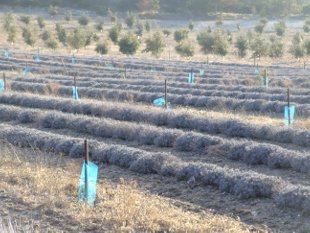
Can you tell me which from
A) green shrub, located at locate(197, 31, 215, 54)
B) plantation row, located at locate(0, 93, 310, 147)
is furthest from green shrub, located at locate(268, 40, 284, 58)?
plantation row, located at locate(0, 93, 310, 147)

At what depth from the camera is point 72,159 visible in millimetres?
14375

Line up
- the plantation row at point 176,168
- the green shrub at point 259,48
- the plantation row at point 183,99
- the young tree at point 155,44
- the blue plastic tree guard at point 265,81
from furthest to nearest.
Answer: the young tree at point 155,44
the green shrub at point 259,48
the blue plastic tree guard at point 265,81
the plantation row at point 183,99
the plantation row at point 176,168

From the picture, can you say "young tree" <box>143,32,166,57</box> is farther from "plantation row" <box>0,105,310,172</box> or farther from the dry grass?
the dry grass

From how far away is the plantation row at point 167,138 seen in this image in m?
13.0

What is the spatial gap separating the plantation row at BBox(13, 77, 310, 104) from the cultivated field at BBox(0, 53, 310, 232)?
42 millimetres

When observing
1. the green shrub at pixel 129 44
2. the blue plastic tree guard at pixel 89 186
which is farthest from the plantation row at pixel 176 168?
the green shrub at pixel 129 44

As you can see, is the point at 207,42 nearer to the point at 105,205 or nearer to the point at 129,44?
the point at 129,44

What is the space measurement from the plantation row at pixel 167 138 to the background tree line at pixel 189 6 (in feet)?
302

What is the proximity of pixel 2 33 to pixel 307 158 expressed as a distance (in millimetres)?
73225

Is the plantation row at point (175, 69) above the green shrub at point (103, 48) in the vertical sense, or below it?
below

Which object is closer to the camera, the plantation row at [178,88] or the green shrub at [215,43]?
the plantation row at [178,88]

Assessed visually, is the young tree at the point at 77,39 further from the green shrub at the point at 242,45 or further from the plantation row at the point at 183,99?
the plantation row at the point at 183,99

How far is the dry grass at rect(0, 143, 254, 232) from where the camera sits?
882 centimetres

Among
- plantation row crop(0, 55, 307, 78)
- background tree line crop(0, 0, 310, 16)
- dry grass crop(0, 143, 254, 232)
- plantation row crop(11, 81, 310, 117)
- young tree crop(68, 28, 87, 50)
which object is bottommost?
dry grass crop(0, 143, 254, 232)
